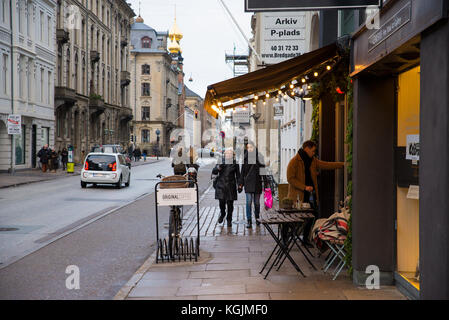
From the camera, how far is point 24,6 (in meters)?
38.1

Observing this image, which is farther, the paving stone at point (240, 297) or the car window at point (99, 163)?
the car window at point (99, 163)

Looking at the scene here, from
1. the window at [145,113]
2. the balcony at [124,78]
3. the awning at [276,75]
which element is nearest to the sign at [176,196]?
the awning at [276,75]

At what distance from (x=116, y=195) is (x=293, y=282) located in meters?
15.6

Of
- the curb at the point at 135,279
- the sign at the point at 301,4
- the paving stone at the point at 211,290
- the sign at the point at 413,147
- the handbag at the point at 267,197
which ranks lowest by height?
the curb at the point at 135,279

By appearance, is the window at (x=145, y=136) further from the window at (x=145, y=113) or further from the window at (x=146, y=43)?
the window at (x=146, y=43)

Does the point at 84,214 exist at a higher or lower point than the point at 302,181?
lower

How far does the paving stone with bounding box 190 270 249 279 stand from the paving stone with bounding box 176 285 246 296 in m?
0.63

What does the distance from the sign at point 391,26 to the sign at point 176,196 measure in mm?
3904

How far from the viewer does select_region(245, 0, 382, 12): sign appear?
6.03m

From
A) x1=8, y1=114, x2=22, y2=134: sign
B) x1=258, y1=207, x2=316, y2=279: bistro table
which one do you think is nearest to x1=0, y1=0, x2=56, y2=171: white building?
x1=8, y1=114, x2=22, y2=134: sign

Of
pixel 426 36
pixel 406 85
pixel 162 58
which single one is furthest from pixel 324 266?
pixel 162 58

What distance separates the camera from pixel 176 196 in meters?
9.24

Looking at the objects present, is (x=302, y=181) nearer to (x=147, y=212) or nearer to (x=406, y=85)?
(x=406, y=85)

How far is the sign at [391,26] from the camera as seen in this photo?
209 inches
